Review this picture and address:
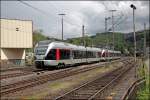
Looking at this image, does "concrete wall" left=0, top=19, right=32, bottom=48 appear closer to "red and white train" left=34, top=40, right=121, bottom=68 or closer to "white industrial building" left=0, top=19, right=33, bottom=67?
"white industrial building" left=0, top=19, right=33, bottom=67

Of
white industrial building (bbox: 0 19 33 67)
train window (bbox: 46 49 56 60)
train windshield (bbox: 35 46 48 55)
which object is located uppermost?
white industrial building (bbox: 0 19 33 67)

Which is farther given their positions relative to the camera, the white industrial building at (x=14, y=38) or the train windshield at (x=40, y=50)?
the white industrial building at (x=14, y=38)

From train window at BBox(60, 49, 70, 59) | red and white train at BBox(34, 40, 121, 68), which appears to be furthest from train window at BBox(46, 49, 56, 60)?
train window at BBox(60, 49, 70, 59)

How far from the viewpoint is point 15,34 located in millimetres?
70375

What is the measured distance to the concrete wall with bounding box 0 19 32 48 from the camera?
6769cm

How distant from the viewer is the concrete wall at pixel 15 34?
2665 inches

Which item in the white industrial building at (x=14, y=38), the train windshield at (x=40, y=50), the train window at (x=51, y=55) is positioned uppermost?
the white industrial building at (x=14, y=38)

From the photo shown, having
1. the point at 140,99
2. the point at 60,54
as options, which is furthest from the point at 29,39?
the point at 140,99

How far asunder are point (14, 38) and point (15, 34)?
1021 millimetres

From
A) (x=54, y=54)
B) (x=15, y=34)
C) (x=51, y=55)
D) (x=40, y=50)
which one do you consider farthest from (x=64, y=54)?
(x=15, y=34)

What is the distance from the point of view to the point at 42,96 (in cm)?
1803

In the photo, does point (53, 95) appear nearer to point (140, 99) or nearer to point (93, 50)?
point (140, 99)

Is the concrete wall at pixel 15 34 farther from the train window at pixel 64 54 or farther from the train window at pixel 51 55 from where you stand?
the train window at pixel 51 55

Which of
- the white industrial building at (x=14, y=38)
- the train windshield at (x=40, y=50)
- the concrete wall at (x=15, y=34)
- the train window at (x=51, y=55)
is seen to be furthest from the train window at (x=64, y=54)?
the concrete wall at (x=15, y=34)
